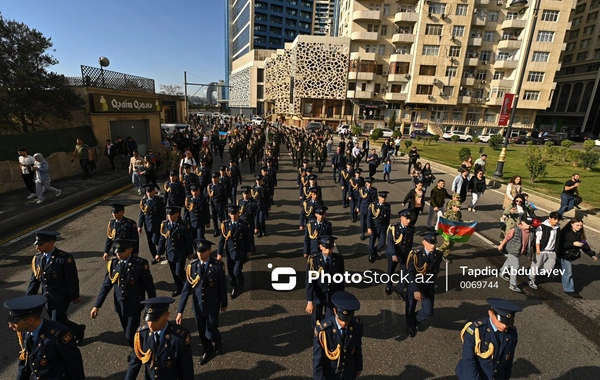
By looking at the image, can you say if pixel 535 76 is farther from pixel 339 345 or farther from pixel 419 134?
pixel 339 345

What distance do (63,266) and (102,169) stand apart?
43.5 feet

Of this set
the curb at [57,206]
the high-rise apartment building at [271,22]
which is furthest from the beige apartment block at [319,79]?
the curb at [57,206]

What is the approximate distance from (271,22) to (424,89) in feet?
203

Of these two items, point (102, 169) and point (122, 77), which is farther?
point (122, 77)

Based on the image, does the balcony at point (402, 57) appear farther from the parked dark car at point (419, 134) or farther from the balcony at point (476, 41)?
the parked dark car at point (419, 134)

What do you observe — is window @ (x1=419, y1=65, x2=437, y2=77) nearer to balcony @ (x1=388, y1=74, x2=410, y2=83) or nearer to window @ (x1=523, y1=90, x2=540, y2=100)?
balcony @ (x1=388, y1=74, x2=410, y2=83)

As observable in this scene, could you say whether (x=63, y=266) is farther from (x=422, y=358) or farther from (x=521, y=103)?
(x=521, y=103)

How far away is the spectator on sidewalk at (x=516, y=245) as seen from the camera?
19.7ft

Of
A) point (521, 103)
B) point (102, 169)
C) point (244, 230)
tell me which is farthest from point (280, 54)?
point (244, 230)

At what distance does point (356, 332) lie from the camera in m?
3.35

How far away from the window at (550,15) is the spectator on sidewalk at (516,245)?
57.9 metres

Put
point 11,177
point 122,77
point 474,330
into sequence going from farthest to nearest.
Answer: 1. point 122,77
2. point 11,177
3. point 474,330

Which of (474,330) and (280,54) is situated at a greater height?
(280,54)

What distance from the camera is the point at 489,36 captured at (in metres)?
49.2
